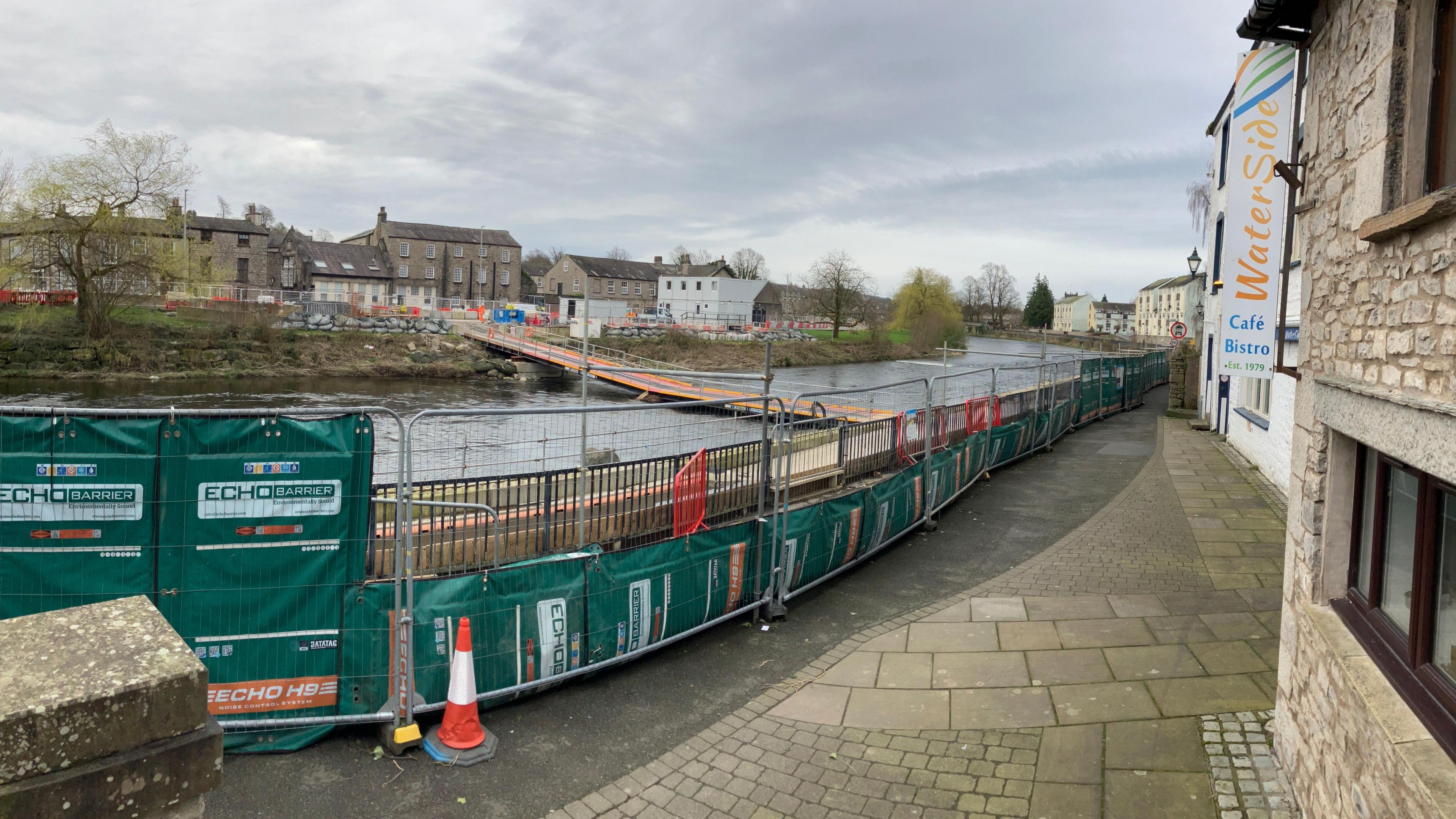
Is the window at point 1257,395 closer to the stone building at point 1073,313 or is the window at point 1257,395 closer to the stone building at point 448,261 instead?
the stone building at point 448,261

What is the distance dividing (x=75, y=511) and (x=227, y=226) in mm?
79014

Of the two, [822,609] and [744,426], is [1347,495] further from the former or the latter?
[744,426]

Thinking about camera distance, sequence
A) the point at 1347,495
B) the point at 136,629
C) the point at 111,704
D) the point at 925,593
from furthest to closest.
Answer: the point at 925,593
the point at 1347,495
the point at 136,629
the point at 111,704

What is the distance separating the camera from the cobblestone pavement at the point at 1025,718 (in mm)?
4867

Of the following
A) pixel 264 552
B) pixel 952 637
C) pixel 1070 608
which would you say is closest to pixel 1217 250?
pixel 1070 608

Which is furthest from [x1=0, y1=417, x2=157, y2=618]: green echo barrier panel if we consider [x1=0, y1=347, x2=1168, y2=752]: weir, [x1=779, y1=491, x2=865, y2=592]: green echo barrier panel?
[x1=779, y1=491, x2=865, y2=592]: green echo barrier panel

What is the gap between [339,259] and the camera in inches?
3088

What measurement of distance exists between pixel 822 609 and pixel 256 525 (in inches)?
192

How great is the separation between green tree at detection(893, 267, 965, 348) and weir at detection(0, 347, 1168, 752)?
63.7 meters

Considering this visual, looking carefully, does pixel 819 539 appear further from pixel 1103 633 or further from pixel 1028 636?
pixel 1103 633

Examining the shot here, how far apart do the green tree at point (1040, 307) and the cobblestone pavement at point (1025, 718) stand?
13039 cm

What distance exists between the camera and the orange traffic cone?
5188 millimetres

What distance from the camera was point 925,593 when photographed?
8.61 m

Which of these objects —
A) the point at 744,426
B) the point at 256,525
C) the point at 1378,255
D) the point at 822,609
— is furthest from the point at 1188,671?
the point at 256,525
